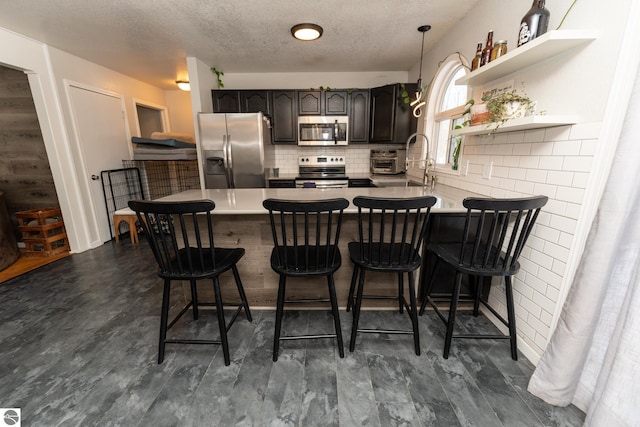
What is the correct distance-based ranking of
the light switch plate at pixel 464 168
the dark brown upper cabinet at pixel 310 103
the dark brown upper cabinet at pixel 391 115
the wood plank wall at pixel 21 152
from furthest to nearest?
the dark brown upper cabinet at pixel 310 103 < the dark brown upper cabinet at pixel 391 115 < the wood plank wall at pixel 21 152 < the light switch plate at pixel 464 168

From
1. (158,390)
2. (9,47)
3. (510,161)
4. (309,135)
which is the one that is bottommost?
(158,390)

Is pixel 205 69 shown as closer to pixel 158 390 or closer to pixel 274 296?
pixel 274 296

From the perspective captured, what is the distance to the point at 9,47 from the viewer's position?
8.73 feet

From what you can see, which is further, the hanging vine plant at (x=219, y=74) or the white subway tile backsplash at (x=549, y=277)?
the hanging vine plant at (x=219, y=74)

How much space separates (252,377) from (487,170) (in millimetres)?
2267

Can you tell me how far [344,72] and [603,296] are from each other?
13.7 ft

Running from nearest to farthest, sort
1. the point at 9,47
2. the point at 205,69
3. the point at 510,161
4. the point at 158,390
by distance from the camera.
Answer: the point at 158,390 → the point at 510,161 → the point at 9,47 → the point at 205,69

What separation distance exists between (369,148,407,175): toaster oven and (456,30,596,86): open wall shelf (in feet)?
7.61

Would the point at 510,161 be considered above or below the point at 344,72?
below

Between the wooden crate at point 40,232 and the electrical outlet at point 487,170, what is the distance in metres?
4.93

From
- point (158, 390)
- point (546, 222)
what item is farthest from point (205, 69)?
point (546, 222)

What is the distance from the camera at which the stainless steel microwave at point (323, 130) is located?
13.3 ft

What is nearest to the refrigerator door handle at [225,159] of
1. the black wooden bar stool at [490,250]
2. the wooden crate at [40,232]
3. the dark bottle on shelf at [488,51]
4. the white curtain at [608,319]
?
the wooden crate at [40,232]

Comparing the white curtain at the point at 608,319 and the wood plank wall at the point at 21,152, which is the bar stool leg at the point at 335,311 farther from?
the wood plank wall at the point at 21,152
